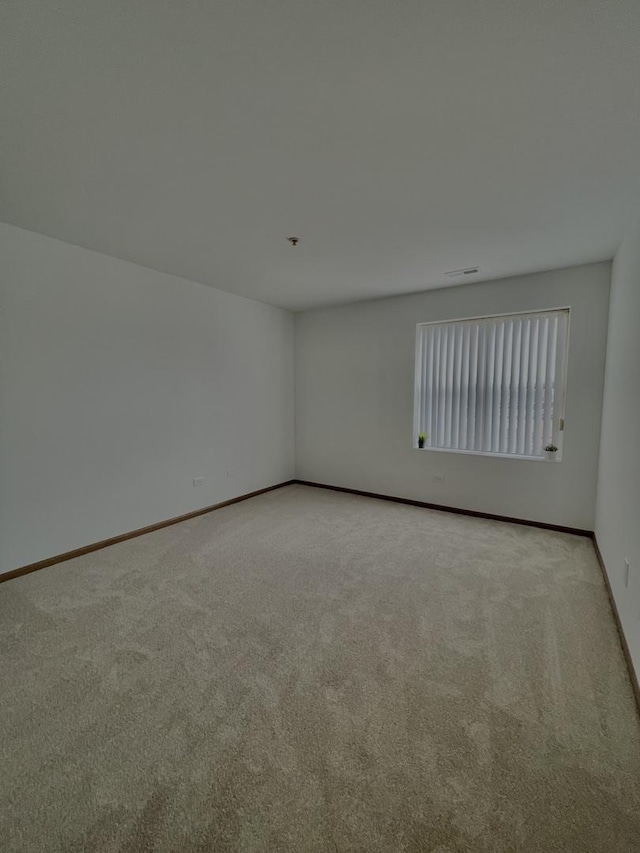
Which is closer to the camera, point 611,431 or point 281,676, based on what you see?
point 281,676

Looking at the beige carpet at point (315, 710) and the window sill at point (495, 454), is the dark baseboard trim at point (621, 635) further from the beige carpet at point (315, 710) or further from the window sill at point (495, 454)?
the window sill at point (495, 454)

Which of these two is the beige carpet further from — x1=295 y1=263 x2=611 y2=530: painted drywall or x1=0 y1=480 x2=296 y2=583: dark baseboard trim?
x1=295 y1=263 x2=611 y2=530: painted drywall

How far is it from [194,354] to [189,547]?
6.66 ft

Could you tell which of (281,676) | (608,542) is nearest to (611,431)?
(608,542)

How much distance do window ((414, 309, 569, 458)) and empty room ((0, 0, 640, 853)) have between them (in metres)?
0.03

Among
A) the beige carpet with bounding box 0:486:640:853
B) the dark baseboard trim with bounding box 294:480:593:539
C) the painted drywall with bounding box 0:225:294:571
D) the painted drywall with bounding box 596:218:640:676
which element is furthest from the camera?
the dark baseboard trim with bounding box 294:480:593:539

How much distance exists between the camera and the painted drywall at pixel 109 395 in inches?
106

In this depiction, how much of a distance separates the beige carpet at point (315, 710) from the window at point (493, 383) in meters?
1.42

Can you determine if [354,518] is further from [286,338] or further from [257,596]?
[286,338]

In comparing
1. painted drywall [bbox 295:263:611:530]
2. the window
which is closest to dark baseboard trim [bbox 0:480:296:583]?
painted drywall [bbox 295:263:611:530]

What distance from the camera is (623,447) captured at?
224 centimetres

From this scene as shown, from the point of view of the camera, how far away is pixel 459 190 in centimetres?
211

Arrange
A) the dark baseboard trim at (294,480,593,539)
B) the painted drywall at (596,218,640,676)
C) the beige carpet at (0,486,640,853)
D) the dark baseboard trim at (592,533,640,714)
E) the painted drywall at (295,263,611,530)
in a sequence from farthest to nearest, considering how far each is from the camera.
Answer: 1. the dark baseboard trim at (294,480,593,539)
2. the painted drywall at (295,263,611,530)
3. the painted drywall at (596,218,640,676)
4. the dark baseboard trim at (592,533,640,714)
5. the beige carpet at (0,486,640,853)

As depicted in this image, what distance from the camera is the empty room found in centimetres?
120
